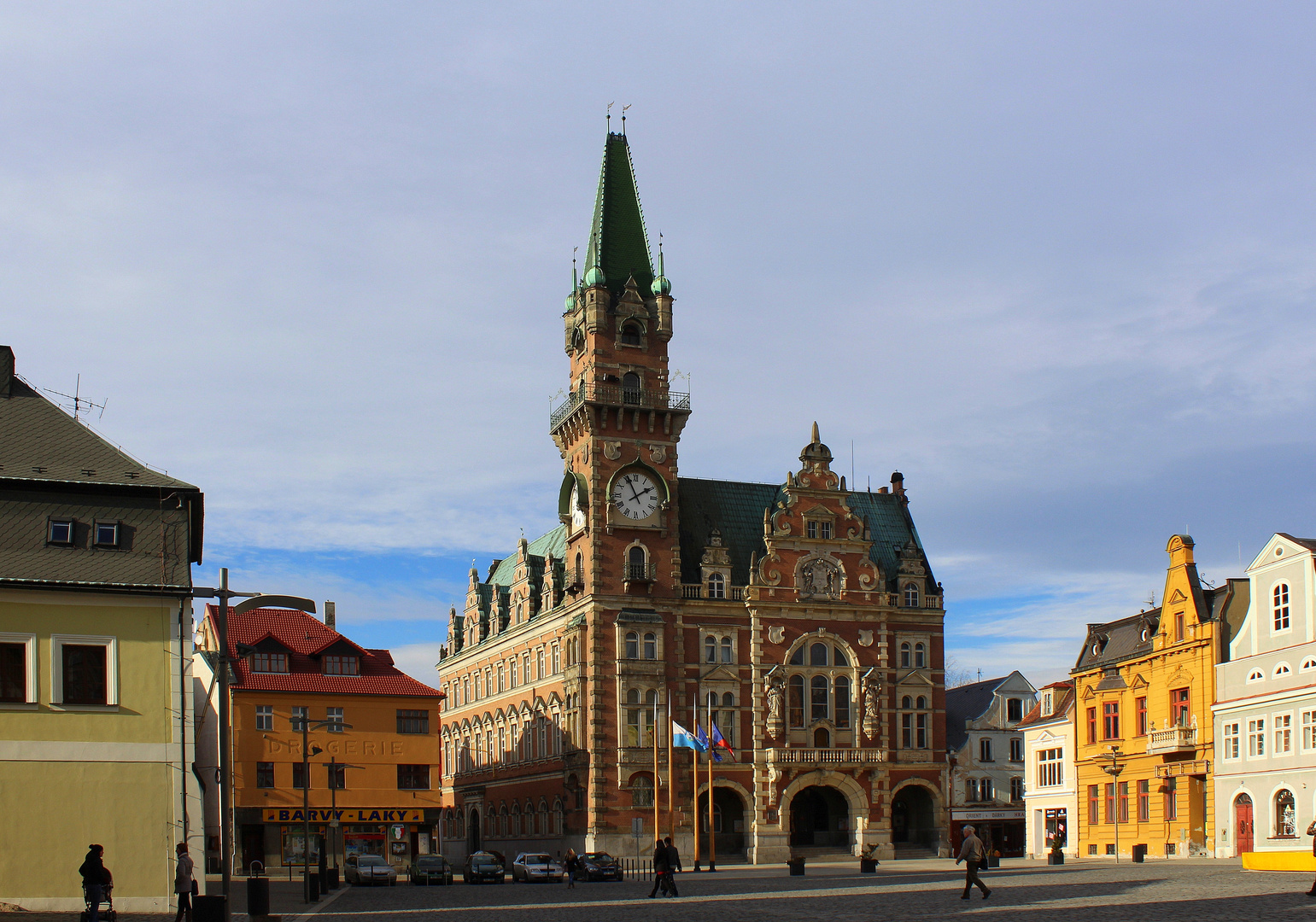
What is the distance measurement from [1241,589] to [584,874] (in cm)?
3224

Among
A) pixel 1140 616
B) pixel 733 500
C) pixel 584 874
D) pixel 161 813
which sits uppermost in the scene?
pixel 733 500

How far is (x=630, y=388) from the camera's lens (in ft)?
297

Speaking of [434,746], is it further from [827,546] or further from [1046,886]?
[1046,886]

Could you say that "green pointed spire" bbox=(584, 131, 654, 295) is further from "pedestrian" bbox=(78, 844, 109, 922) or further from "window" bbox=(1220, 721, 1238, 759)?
"pedestrian" bbox=(78, 844, 109, 922)

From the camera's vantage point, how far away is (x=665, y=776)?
86375 mm

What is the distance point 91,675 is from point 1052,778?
5927cm

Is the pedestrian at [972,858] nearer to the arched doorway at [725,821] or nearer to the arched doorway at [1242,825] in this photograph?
the arched doorway at [1242,825]

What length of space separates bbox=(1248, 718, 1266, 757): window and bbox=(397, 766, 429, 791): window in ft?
137

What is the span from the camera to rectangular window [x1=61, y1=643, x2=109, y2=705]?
135 ft

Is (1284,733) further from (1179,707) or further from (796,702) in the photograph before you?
(796,702)

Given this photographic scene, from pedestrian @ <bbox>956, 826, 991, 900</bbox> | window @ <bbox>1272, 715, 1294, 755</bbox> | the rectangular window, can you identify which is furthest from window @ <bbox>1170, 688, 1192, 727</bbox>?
the rectangular window

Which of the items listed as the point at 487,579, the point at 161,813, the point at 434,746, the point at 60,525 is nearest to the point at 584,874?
the point at 434,746

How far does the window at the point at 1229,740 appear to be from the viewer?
6700 centimetres

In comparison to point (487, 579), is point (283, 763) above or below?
below
